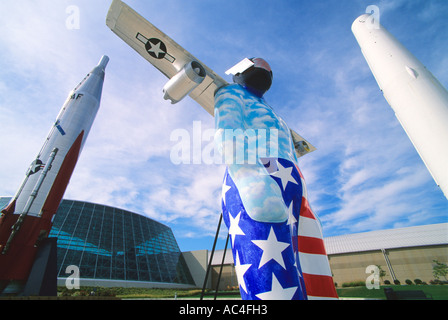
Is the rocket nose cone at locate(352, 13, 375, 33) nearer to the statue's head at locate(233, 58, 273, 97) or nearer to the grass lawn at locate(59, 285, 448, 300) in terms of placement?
the statue's head at locate(233, 58, 273, 97)

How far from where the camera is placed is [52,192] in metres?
9.74

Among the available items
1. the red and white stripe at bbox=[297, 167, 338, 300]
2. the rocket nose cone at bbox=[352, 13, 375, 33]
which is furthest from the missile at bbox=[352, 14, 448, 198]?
the red and white stripe at bbox=[297, 167, 338, 300]

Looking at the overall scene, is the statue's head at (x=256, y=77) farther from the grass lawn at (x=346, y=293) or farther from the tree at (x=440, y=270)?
the tree at (x=440, y=270)

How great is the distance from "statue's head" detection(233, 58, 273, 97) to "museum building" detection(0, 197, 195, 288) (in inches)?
881

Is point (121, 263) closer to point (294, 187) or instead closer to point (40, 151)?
point (40, 151)

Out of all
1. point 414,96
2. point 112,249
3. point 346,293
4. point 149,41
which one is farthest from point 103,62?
point 346,293

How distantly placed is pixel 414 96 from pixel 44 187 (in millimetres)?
12233

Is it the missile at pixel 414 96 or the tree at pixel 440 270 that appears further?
the tree at pixel 440 270

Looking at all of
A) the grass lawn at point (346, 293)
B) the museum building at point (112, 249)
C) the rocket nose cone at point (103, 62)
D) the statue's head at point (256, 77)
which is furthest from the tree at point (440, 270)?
the rocket nose cone at point (103, 62)

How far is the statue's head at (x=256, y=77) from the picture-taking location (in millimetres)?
3088

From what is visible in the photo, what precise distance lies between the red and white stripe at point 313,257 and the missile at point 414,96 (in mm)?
1446

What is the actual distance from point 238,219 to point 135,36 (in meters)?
3.17

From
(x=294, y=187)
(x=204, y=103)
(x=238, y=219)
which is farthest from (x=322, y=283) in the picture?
(x=204, y=103)

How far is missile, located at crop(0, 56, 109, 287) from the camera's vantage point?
8.37 m
